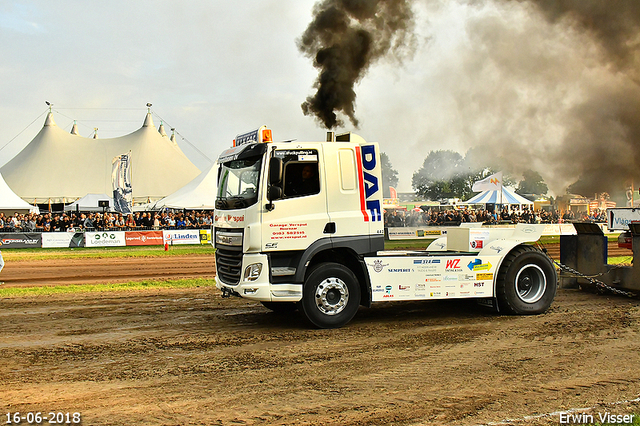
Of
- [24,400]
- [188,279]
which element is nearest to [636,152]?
[188,279]

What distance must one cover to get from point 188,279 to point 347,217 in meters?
8.04

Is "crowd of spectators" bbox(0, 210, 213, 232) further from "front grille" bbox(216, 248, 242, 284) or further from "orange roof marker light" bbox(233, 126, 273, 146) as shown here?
"orange roof marker light" bbox(233, 126, 273, 146)

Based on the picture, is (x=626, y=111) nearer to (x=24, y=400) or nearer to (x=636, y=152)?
(x=636, y=152)

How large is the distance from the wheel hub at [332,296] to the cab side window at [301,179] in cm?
137

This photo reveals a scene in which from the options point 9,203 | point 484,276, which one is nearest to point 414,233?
point 484,276

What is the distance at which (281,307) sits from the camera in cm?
946

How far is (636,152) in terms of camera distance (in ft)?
48.6

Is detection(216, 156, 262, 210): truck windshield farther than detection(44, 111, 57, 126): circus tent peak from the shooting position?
No

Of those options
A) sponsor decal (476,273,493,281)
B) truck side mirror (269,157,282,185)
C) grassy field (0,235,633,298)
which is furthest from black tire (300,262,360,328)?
grassy field (0,235,633,298)

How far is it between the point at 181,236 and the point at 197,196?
22.9 feet

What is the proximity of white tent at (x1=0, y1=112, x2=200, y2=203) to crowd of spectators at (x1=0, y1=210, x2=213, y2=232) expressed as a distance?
18.5m

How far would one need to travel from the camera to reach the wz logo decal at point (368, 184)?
8.11 meters

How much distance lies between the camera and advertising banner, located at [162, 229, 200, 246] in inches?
1192

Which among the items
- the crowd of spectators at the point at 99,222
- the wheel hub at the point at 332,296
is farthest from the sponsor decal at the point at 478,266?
the crowd of spectators at the point at 99,222
